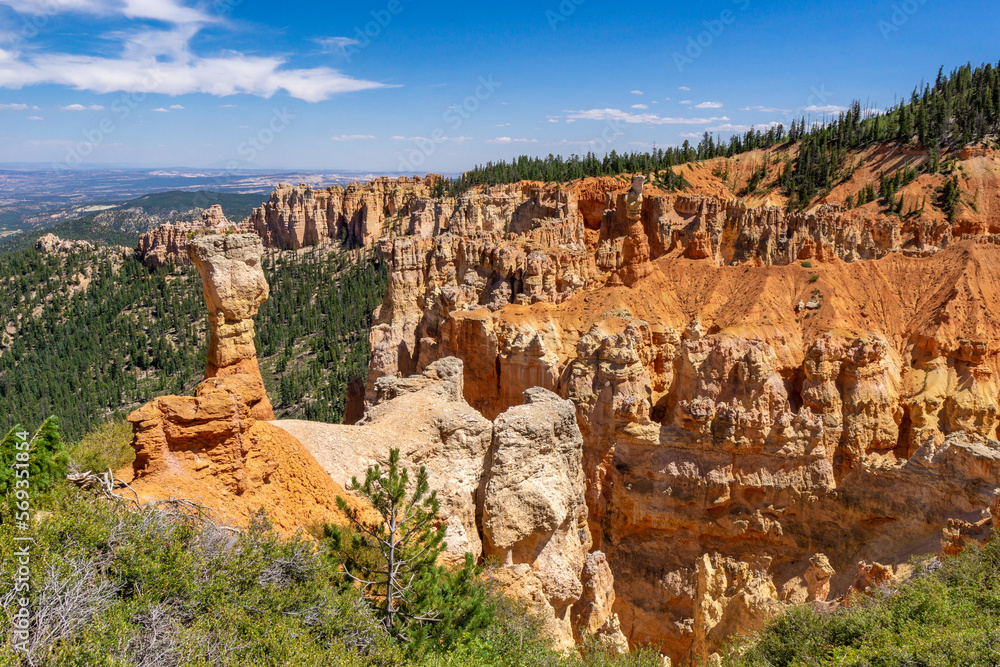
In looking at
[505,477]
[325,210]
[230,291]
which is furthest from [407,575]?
[325,210]

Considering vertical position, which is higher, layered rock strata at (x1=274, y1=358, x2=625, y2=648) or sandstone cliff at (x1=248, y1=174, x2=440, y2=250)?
sandstone cliff at (x1=248, y1=174, x2=440, y2=250)

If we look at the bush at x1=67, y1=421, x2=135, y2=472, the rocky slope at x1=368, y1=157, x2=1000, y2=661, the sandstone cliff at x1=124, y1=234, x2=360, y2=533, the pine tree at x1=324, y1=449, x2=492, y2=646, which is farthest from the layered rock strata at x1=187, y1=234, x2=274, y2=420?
the rocky slope at x1=368, y1=157, x2=1000, y2=661

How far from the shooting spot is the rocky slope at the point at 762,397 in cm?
2623

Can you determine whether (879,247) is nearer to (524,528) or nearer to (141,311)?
(524,528)

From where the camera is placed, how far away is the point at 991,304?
3136 centimetres

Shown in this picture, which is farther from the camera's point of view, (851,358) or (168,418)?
(851,358)

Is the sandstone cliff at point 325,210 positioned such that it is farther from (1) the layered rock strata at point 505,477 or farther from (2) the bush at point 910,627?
(2) the bush at point 910,627

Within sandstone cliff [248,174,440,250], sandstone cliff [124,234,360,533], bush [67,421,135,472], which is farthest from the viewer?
sandstone cliff [248,174,440,250]

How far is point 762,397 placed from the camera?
28812mm

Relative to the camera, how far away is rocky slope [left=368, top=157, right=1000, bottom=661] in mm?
26234

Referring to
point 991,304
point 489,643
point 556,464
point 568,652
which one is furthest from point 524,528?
point 991,304

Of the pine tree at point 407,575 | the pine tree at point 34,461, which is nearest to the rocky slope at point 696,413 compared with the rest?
the pine tree at point 34,461

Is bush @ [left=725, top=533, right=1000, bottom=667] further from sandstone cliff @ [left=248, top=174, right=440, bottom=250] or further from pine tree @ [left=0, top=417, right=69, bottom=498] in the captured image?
sandstone cliff @ [left=248, top=174, right=440, bottom=250]

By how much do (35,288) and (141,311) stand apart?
24.5 metres
